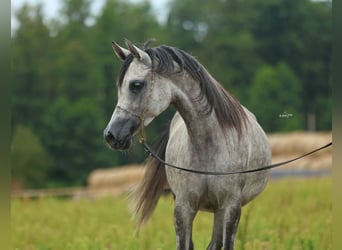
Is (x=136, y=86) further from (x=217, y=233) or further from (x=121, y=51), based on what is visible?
(x=217, y=233)

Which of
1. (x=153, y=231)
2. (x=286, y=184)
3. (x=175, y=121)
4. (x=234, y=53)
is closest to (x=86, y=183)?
(x=234, y=53)

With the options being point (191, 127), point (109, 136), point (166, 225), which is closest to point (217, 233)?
point (191, 127)

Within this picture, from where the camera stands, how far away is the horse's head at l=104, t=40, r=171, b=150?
4145mm

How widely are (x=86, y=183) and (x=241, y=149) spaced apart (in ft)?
78.3

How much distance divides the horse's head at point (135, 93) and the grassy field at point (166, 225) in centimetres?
168

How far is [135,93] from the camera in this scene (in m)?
4.20

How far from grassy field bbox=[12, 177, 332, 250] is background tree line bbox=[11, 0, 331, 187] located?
25.2 feet

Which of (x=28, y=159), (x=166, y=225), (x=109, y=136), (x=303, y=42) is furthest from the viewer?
(x=28, y=159)

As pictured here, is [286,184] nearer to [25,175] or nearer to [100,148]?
[100,148]

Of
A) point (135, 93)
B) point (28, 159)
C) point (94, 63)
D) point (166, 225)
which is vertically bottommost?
point (28, 159)

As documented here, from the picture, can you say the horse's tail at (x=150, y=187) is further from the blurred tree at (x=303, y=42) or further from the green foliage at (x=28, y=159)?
the green foliage at (x=28, y=159)

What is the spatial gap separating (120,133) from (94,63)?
23087 mm

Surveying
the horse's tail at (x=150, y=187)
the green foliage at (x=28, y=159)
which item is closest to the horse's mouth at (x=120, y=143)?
the horse's tail at (x=150, y=187)

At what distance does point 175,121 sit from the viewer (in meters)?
5.29
